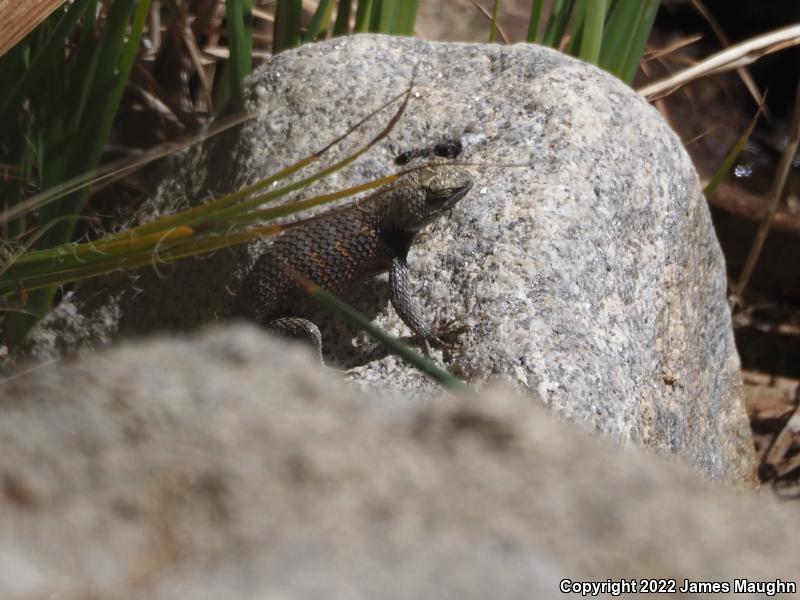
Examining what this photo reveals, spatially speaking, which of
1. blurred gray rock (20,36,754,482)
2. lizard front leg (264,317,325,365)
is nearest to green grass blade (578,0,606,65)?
blurred gray rock (20,36,754,482)

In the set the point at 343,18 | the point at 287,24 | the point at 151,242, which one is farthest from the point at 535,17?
the point at 151,242

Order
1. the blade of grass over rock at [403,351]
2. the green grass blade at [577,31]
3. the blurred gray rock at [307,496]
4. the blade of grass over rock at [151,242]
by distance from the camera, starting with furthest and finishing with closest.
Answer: the green grass blade at [577,31] < the blade of grass over rock at [151,242] < the blade of grass over rock at [403,351] < the blurred gray rock at [307,496]

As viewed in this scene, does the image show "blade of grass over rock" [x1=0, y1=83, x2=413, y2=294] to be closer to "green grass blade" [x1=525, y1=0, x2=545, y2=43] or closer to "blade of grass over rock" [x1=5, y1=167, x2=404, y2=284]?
"blade of grass over rock" [x1=5, y1=167, x2=404, y2=284]

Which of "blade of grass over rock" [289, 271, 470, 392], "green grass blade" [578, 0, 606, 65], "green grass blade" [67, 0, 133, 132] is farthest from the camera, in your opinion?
"green grass blade" [578, 0, 606, 65]

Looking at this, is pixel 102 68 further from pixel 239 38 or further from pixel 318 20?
→ pixel 318 20

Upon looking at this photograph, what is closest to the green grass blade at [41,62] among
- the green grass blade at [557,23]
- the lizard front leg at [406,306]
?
the lizard front leg at [406,306]

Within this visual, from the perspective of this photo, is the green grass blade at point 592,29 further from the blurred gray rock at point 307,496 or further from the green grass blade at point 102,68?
the blurred gray rock at point 307,496
